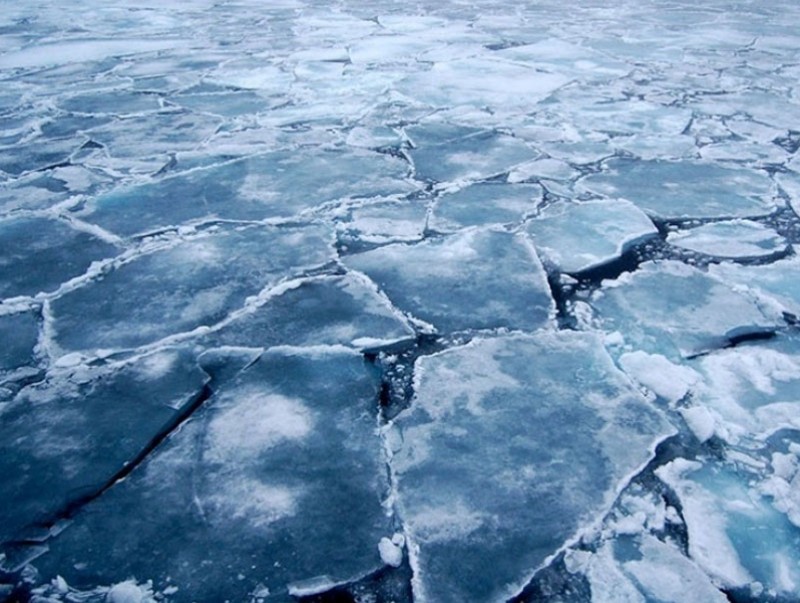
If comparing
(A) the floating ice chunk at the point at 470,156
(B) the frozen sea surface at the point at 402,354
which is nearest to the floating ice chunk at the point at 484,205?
(B) the frozen sea surface at the point at 402,354

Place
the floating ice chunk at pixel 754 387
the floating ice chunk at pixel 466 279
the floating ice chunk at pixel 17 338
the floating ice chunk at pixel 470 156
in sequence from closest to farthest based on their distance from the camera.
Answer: the floating ice chunk at pixel 754 387 < the floating ice chunk at pixel 17 338 < the floating ice chunk at pixel 466 279 < the floating ice chunk at pixel 470 156

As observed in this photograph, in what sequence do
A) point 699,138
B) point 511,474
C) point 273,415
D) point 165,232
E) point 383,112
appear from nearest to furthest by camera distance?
point 511,474 < point 273,415 < point 165,232 < point 699,138 < point 383,112

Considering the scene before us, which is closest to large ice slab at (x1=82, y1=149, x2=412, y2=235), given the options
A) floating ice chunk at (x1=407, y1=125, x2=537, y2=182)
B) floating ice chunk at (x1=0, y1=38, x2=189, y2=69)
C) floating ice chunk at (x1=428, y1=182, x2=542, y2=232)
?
floating ice chunk at (x1=407, y1=125, x2=537, y2=182)

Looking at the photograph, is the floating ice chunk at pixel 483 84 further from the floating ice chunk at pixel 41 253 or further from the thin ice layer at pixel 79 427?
the thin ice layer at pixel 79 427

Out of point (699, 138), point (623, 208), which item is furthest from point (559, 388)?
point (699, 138)

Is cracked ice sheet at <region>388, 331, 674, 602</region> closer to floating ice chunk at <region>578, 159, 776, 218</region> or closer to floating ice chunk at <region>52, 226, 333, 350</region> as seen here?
floating ice chunk at <region>52, 226, 333, 350</region>

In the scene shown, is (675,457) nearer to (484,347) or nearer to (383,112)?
(484,347)

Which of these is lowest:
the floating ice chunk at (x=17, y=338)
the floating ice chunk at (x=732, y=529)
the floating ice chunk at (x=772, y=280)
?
the floating ice chunk at (x=17, y=338)
